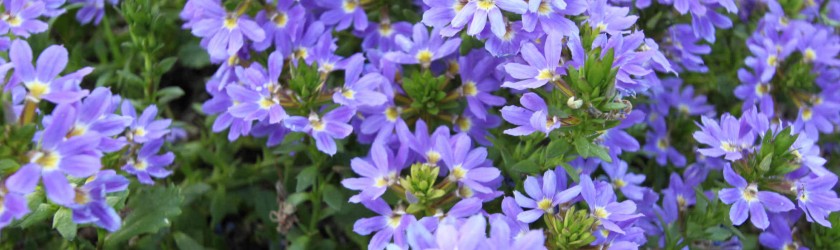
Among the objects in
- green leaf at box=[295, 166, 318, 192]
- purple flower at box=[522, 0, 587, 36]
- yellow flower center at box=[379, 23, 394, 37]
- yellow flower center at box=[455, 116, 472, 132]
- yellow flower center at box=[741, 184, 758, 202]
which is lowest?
green leaf at box=[295, 166, 318, 192]

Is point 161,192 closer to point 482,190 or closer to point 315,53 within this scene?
point 315,53

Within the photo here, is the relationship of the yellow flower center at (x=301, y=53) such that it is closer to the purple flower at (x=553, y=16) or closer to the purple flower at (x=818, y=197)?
the purple flower at (x=553, y=16)

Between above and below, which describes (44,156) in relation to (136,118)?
above

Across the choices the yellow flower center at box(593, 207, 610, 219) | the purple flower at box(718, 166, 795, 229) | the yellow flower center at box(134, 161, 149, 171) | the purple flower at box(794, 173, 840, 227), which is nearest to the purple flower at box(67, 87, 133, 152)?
the yellow flower center at box(134, 161, 149, 171)

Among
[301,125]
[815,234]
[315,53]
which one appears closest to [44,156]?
[301,125]

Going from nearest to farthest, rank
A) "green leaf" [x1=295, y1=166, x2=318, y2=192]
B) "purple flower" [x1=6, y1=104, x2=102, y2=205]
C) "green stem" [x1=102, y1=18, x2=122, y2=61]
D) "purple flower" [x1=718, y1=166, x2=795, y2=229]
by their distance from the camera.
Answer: "purple flower" [x1=6, y1=104, x2=102, y2=205]
"purple flower" [x1=718, y1=166, x2=795, y2=229]
"green leaf" [x1=295, y1=166, x2=318, y2=192]
"green stem" [x1=102, y1=18, x2=122, y2=61]

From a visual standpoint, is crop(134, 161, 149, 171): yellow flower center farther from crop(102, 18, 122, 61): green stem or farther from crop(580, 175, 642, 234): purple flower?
crop(580, 175, 642, 234): purple flower

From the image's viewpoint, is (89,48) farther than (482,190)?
Yes
